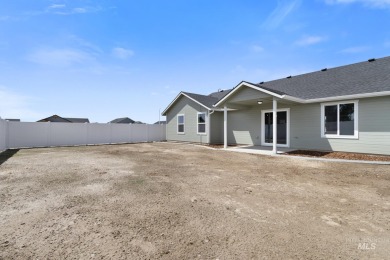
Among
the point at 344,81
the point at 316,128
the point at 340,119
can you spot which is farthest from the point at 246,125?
the point at 344,81

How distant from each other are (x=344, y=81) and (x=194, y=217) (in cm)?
1187

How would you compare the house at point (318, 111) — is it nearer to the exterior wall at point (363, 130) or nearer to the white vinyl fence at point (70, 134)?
the exterior wall at point (363, 130)

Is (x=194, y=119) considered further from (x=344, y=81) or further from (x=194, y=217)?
(x=194, y=217)

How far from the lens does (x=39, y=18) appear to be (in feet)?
26.6

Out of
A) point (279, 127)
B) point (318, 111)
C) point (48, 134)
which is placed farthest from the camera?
point (48, 134)

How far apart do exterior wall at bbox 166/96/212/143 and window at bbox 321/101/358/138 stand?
315 inches

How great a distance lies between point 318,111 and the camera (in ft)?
34.5

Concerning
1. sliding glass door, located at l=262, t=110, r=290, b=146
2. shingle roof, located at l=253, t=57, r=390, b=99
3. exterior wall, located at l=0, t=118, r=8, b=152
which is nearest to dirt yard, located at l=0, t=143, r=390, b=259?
shingle roof, located at l=253, t=57, r=390, b=99

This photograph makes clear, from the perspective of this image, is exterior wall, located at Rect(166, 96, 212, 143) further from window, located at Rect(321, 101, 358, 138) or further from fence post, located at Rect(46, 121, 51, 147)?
fence post, located at Rect(46, 121, 51, 147)

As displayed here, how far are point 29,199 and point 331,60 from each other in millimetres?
18280

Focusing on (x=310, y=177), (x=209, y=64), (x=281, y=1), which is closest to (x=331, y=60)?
(x=281, y=1)

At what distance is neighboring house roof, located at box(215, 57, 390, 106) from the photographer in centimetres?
903

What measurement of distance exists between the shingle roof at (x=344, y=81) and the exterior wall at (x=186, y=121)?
6.93 meters

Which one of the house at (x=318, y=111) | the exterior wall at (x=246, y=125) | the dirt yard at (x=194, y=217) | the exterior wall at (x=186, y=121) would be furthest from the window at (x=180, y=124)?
the dirt yard at (x=194, y=217)
